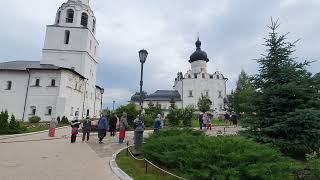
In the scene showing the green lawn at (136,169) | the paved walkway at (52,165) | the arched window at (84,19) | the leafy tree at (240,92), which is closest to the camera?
the green lawn at (136,169)

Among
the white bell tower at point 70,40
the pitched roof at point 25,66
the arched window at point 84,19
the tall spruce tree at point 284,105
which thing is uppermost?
the arched window at point 84,19

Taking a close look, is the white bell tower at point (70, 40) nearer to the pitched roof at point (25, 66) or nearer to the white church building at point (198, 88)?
the pitched roof at point (25, 66)

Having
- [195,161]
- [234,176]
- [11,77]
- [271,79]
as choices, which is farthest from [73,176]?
[11,77]

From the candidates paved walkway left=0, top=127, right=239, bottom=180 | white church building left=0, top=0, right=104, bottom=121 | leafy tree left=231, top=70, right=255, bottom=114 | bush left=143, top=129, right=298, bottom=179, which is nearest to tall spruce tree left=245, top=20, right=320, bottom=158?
bush left=143, top=129, right=298, bottom=179

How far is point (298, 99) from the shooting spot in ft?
38.1

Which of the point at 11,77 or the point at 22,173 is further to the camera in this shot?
the point at 11,77

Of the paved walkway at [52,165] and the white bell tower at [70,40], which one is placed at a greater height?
the white bell tower at [70,40]

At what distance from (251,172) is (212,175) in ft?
2.82

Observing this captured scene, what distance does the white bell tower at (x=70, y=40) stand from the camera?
49.4m

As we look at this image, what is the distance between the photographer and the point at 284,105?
11.9 m

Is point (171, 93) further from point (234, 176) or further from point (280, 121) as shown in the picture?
point (234, 176)

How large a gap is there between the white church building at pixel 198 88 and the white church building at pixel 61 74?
19001 millimetres

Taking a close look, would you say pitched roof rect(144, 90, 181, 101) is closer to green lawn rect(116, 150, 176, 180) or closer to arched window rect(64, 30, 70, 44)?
arched window rect(64, 30, 70, 44)

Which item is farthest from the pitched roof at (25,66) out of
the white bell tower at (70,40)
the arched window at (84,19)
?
the arched window at (84,19)
